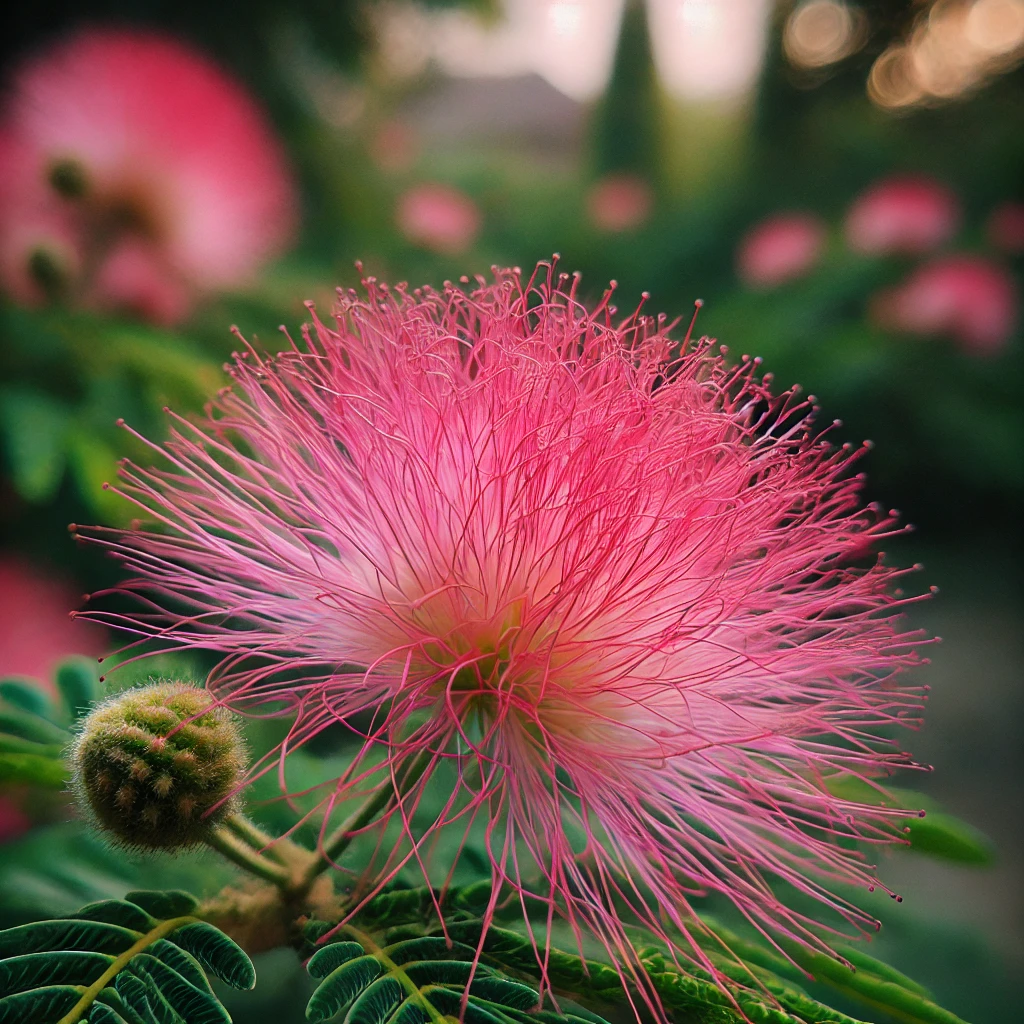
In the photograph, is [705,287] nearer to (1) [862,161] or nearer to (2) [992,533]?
(1) [862,161]

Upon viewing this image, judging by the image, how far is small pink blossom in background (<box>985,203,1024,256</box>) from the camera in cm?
225

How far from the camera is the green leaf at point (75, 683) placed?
29.0 inches

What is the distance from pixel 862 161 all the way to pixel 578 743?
2327 mm

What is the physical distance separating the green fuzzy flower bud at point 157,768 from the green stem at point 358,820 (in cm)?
9

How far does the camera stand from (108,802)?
518 millimetres

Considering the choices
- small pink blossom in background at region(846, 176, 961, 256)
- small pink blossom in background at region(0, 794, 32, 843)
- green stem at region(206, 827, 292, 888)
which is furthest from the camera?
small pink blossom in background at region(846, 176, 961, 256)

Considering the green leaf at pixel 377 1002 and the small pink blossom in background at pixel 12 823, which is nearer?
the green leaf at pixel 377 1002

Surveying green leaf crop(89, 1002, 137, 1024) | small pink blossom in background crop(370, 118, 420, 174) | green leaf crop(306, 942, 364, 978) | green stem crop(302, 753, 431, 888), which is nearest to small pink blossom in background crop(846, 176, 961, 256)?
small pink blossom in background crop(370, 118, 420, 174)

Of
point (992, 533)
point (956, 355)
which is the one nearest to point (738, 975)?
point (956, 355)

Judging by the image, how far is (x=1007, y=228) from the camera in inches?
90.0

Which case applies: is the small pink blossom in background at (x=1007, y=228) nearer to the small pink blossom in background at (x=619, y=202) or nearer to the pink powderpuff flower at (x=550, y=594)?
the small pink blossom in background at (x=619, y=202)

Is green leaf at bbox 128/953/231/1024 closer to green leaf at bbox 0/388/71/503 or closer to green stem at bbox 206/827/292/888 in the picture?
green stem at bbox 206/827/292/888

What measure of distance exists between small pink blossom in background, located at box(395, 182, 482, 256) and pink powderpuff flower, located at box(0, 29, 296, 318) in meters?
0.37

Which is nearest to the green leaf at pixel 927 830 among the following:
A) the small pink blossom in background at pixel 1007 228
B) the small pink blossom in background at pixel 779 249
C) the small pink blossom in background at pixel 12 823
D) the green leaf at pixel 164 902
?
the green leaf at pixel 164 902
